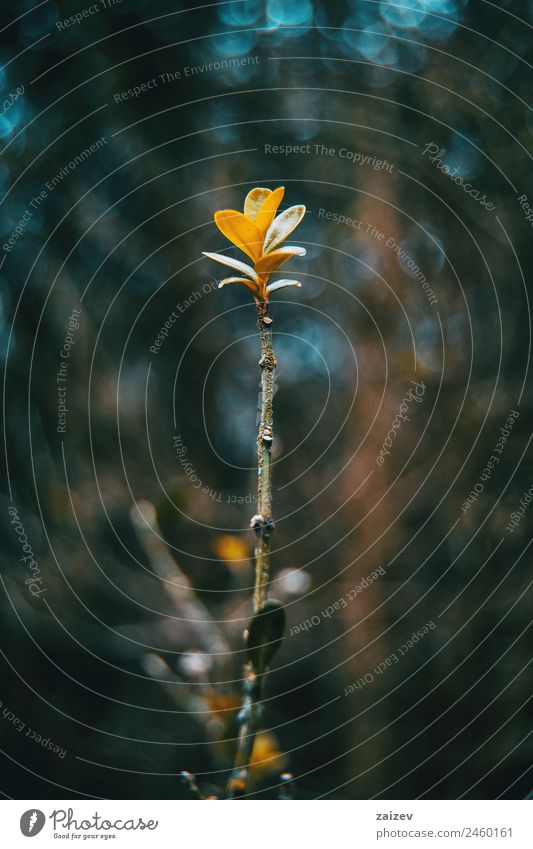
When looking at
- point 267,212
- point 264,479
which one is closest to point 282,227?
point 267,212

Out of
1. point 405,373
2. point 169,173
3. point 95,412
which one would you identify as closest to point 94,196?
point 169,173

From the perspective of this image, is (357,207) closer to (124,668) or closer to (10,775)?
(124,668)

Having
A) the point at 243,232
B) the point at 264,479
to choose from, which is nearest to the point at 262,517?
the point at 264,479

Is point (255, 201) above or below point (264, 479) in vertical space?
→ above

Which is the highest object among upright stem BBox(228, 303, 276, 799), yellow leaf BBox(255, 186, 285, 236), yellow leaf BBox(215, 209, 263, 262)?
yellow leaf BBox(255, 186, 285, 236)

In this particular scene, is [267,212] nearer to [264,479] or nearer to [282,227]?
[282,227]
